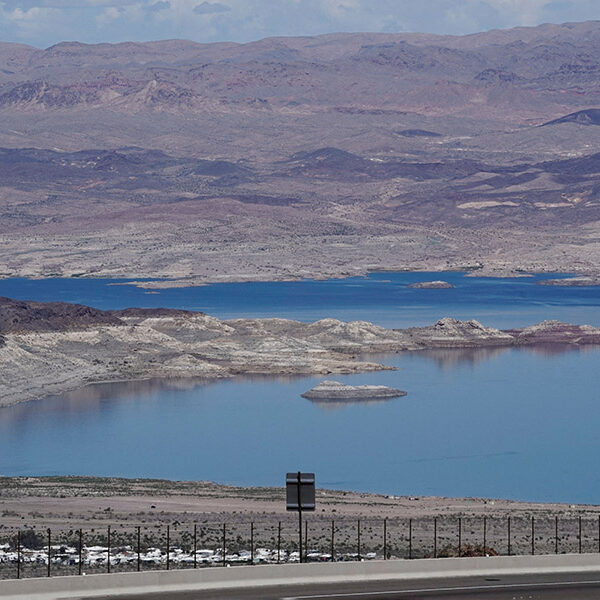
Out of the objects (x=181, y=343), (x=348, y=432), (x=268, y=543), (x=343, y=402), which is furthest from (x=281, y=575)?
(x=181, y=343)

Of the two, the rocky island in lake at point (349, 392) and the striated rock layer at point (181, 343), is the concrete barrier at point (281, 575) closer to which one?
the striated rock layer at point (181, 343)

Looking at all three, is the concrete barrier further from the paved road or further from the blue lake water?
the blue lake water

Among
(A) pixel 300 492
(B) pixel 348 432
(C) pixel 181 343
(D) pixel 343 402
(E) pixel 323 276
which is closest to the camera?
(A) pixel 300 492

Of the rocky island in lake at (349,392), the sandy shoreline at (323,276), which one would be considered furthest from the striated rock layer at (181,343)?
the sandy shoreline at (323,276)

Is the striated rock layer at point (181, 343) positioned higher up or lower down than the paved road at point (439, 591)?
higher up

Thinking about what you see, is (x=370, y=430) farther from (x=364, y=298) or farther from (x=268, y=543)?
(x=364, y=298)

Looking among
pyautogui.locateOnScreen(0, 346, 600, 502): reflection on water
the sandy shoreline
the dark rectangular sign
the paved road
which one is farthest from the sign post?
the sandy shoreline

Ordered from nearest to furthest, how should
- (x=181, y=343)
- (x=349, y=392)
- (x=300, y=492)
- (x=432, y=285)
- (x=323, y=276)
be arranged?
1. (x=300, y=492)
2. (x=349, y=392)
3. (x=181, y=343)
4. (x=432, y=285)
5. (x=323, y=276)
